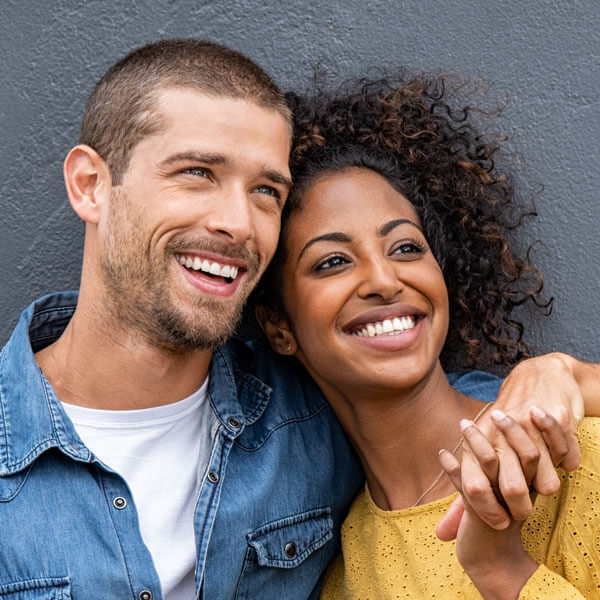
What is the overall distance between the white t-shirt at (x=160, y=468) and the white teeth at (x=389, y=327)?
0.63 m

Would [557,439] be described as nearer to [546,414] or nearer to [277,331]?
[546,414]

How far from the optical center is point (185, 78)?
2.72 m

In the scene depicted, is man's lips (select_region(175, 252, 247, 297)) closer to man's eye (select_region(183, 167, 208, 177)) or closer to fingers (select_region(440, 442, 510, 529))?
man's eye (select_region(183, 167, 208, 177))

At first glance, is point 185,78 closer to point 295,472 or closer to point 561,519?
point 295,472

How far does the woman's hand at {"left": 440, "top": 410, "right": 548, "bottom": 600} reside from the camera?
79.9 inches

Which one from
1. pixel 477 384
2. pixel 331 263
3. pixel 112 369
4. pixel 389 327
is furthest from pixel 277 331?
pixel 477 384

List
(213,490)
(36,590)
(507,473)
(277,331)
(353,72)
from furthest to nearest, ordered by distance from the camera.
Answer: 1. (353,72)
2. (277,331)
3. (213,490)
4. (36,590)
5. (507,473)

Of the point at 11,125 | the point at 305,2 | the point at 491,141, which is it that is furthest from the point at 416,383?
the point at 11,125

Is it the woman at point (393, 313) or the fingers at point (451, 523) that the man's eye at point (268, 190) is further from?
the fingers at point (451, 523)

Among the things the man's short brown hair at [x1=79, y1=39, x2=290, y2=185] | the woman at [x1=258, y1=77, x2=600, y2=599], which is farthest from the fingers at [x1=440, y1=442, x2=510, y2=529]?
the man's short brown hair at [x1=79, y1=39, x2=290, y2=185]

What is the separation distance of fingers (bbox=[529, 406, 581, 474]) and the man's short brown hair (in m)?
1.33

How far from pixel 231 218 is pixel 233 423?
2.21 ft

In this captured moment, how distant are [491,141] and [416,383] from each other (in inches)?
43.3

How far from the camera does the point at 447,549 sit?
8.66 ft
